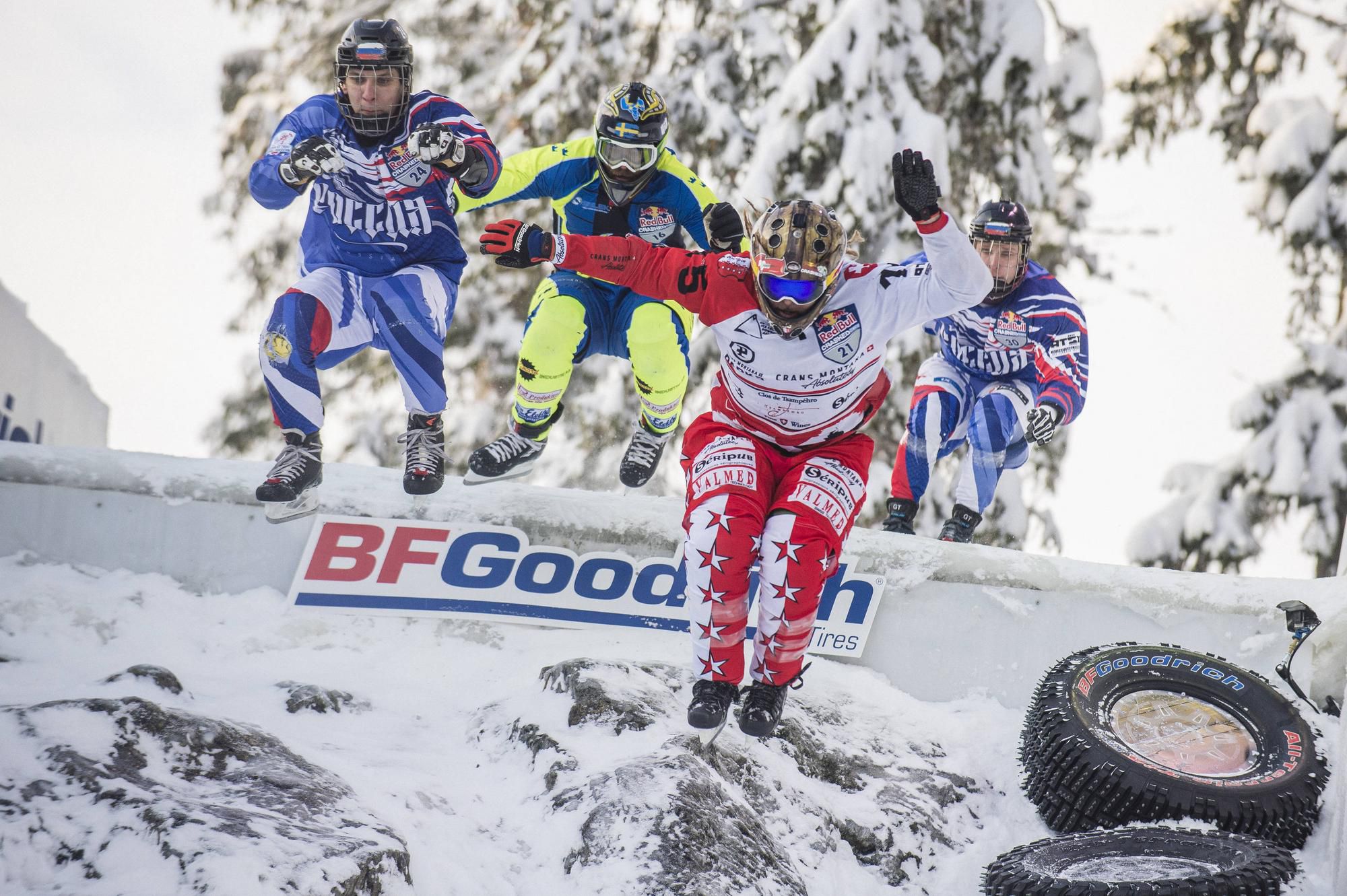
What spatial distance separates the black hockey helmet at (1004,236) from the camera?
542 centimetres

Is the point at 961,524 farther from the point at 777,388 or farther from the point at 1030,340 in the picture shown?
the point at 777,388

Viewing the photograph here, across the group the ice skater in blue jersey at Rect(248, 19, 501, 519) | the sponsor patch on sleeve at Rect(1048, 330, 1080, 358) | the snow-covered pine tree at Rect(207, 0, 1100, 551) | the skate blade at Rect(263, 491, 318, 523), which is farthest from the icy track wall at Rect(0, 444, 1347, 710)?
the snow-covered pine tree at Rect(207, 0, 1100, 551)

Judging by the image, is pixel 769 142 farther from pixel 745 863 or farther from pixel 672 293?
pixel 745 863

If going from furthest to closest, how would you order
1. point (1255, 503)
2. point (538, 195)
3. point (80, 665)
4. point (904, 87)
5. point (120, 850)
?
point (1255, 503), point (904, 87), point (538, 195), point (80, 665), point (120, 850)

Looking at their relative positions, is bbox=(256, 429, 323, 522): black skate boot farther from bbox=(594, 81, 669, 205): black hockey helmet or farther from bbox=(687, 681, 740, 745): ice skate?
bbox=(687, 681, 740, 745): ice skate

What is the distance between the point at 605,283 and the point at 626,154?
1.98 feet

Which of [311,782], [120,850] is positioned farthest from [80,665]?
[120,850]

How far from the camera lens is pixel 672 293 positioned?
3.86 m

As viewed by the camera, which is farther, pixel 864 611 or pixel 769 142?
pixel 769 142

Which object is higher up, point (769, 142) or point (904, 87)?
point (904, 87)

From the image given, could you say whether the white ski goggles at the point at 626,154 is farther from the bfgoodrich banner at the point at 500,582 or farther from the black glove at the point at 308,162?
the bfgoodrich banner at the point at 500,582

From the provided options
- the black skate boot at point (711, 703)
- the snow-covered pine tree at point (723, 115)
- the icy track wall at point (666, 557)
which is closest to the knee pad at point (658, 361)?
Answer: the icy track wall at point (666, 557)

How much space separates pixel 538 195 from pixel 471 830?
3089mm

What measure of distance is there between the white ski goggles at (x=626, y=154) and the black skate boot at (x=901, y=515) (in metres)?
2.05
